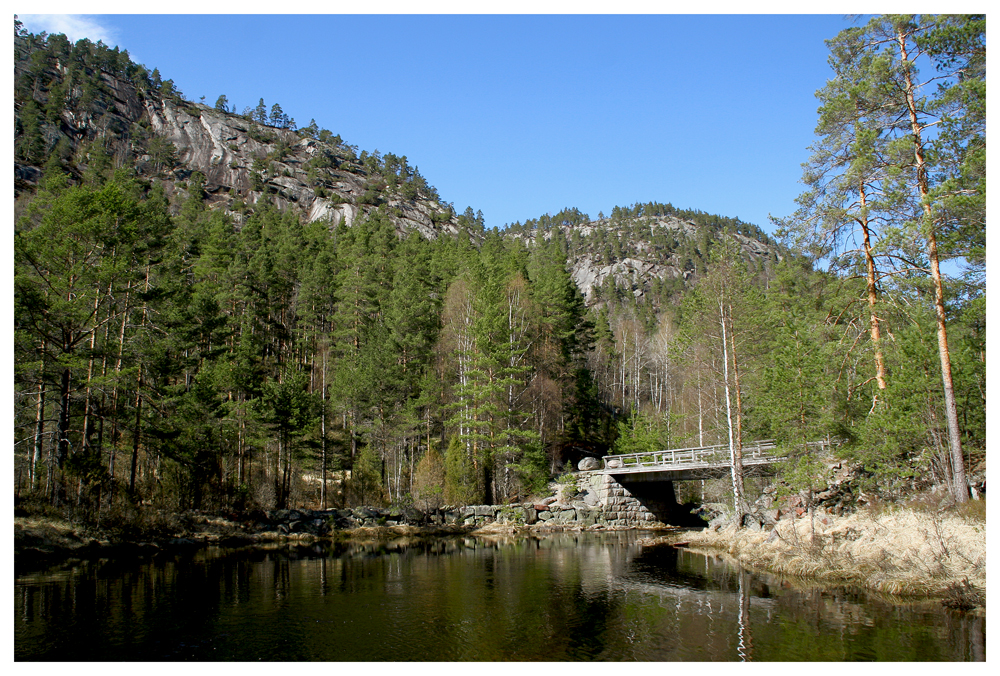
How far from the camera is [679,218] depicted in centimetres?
17762

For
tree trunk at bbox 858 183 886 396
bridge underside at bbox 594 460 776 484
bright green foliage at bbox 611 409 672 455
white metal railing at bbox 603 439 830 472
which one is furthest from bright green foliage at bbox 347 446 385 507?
tree trunk at bbox 858 183 886 396

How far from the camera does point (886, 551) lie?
1303 cm

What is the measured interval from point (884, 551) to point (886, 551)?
0.05 meters

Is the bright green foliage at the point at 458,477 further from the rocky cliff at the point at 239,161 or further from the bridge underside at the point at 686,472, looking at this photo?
the rocky cliff at the point at 239,161

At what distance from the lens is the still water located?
9.42 m

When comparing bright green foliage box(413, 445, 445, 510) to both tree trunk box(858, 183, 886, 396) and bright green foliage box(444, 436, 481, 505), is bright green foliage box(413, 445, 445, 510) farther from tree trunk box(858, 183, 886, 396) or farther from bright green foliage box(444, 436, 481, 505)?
tree trunk box(858, 183, 886, 396)

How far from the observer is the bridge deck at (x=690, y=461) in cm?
2393

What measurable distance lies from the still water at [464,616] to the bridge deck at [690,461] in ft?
19.7

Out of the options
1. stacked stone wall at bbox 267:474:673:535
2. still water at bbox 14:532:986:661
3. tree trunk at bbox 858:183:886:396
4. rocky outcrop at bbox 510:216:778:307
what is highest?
rocky outcrop at bbox 510:216:778:307

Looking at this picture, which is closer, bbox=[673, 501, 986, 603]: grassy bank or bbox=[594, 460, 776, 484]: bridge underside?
bbox=[673, 501, 986, 603]: grassy bank

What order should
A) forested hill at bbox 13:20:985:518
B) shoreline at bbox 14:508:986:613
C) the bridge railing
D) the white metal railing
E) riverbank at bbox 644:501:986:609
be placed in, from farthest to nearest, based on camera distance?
the bridge railing
the white metal railing
forested hill at bbox 13:20:985:518
shoreline at bbox 14:508:986:613
riverbank at bbox 644:501:986:609

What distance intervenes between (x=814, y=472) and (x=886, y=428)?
3.86 m
